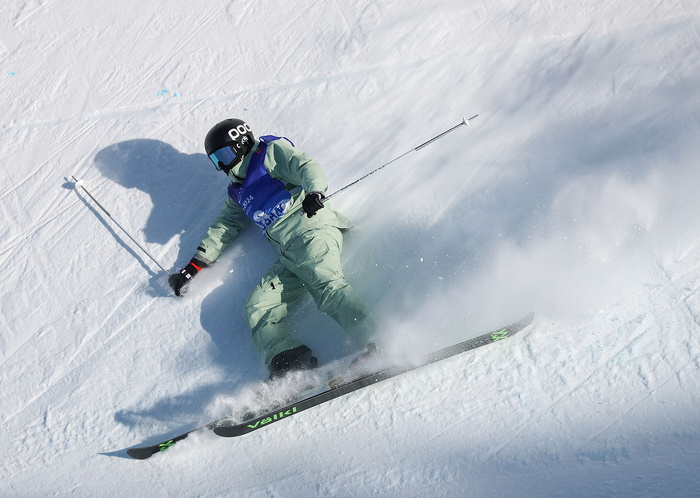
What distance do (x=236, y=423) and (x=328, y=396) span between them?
28.0 inches

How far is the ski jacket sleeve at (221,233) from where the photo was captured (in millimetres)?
4582

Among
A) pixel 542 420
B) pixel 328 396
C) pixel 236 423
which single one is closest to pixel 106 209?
pixel 236 423

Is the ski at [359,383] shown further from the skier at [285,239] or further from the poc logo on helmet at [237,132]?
the poc logo on helmet at [237,132]

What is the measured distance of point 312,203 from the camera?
3.83 metres

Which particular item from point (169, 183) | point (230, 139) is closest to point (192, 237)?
point (169, 183)

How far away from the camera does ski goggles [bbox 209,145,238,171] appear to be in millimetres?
4289

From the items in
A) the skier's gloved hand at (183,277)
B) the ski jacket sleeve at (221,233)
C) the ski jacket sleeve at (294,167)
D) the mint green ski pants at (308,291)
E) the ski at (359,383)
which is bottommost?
the ski at (359,383)

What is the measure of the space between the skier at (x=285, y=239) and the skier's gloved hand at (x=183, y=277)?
1 centimetres

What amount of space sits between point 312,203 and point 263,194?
24.9 inches

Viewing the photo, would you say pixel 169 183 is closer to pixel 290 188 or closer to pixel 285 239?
pixel 290 188

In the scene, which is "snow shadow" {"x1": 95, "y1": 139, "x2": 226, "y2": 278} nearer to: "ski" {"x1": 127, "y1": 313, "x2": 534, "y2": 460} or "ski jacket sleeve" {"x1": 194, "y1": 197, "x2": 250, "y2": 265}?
"ski jacket sleeve" {"x1": 194, "y1": 197, "x2": 250, "y2": 265}

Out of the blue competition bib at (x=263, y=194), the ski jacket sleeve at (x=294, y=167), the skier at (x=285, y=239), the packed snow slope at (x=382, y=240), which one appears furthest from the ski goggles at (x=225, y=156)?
the packed snow slope at (x=382, y=240)

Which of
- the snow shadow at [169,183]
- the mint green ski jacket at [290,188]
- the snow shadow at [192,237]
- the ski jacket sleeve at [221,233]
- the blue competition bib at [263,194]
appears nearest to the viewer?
the mint green ski jacket at [290,188]

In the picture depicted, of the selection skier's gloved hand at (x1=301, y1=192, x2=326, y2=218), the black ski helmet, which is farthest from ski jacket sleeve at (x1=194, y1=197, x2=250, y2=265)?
skier's gloved hand at (x1=301, y1=192, x2=326, y2=218)
